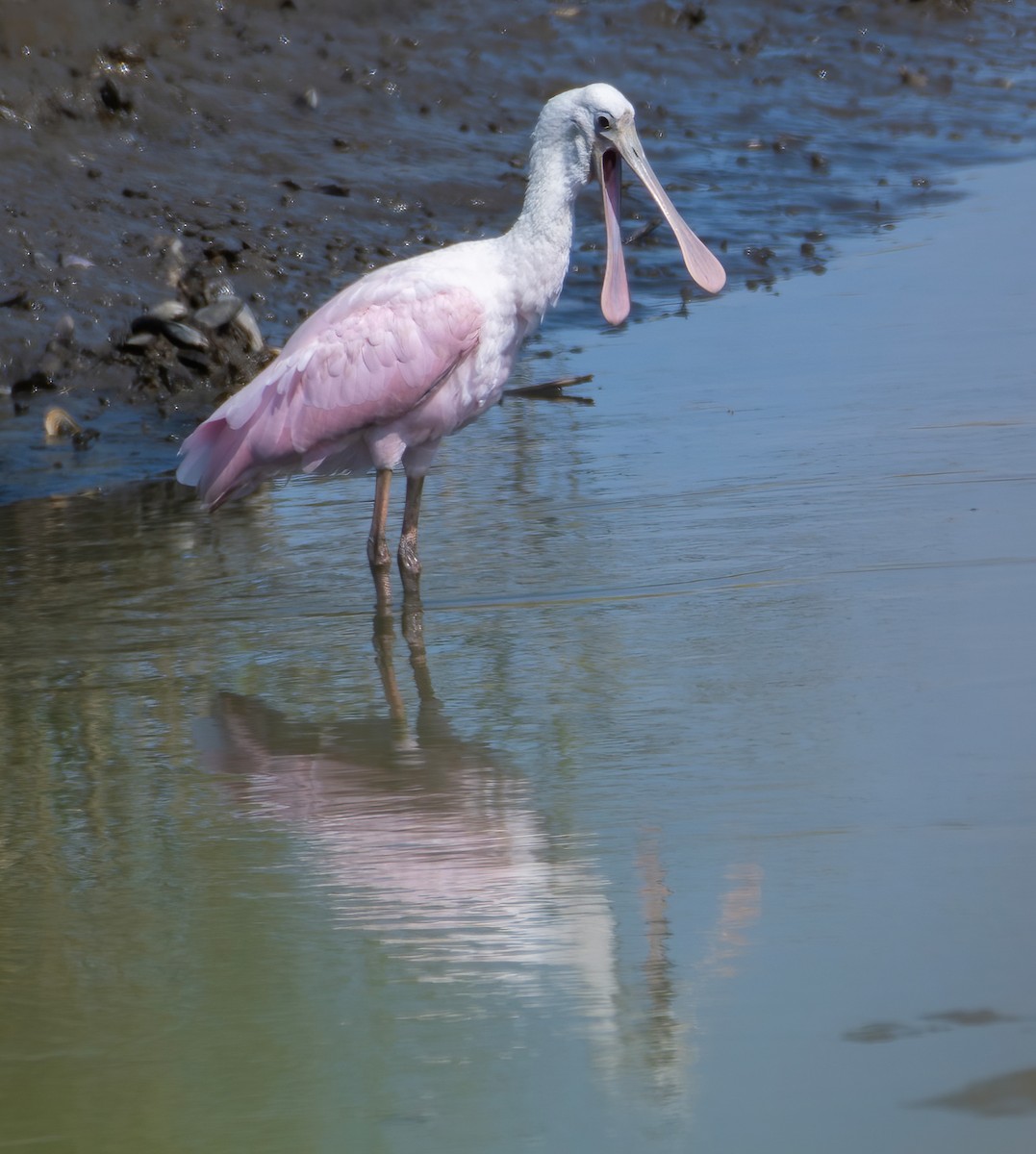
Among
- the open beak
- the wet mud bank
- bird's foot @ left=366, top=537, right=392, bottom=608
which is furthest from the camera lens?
the wet mud bank

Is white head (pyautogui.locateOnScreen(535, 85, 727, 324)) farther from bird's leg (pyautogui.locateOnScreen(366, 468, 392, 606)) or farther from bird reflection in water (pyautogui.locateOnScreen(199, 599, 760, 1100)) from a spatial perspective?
bird reflection in water (pyautogui.locateOnScreen(199, 599, 760, 1100))

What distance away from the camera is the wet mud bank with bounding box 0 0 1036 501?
8414 mm

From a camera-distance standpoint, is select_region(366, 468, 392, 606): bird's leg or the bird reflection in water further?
select_region(366, 468, 392, 606): bird's leg

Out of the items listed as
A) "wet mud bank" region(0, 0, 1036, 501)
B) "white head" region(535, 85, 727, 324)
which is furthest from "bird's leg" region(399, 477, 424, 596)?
"wet mud bank" region(0, 0, 1036, 501)

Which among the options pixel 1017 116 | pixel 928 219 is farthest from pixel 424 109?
pixel 1017 116

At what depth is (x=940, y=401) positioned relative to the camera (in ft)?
23.0

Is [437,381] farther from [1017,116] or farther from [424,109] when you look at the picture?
[1017,116]

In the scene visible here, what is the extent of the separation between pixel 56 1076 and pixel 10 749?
1.59 m

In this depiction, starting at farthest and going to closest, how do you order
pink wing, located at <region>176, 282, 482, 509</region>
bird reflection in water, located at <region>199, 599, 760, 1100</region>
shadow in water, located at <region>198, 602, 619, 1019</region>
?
pink wing, located at <region>176, 282, 482, 509</region>, shadow in water, located at <region>198, 602, 619, 1019</region>, bird reflection in water, located at <region>199, 599, 760, 1100</region>

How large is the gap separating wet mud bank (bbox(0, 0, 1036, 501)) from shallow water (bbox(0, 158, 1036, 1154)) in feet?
5.47

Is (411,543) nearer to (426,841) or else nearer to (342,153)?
(426,841)

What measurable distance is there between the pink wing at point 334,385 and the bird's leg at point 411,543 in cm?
20

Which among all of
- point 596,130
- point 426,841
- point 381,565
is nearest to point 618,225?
point 596,130

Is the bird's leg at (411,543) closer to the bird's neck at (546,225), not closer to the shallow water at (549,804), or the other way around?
the shallow water at (549,804)
